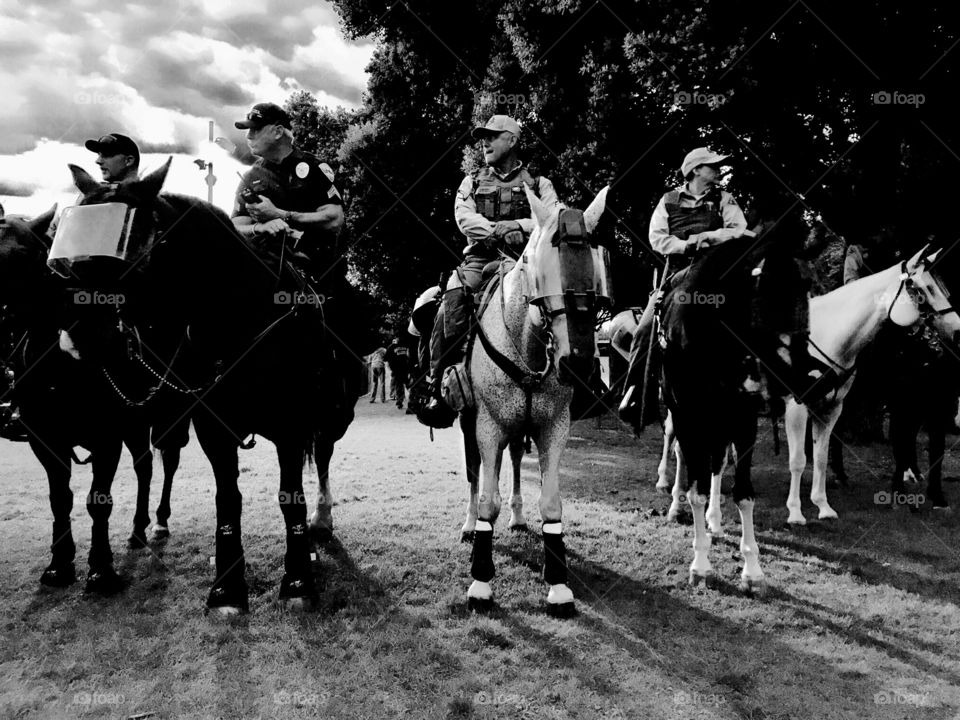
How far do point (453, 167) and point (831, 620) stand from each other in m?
17.5

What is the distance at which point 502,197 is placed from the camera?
5.99 meters

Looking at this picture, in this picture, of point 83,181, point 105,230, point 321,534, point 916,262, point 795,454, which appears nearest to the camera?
point 105,230

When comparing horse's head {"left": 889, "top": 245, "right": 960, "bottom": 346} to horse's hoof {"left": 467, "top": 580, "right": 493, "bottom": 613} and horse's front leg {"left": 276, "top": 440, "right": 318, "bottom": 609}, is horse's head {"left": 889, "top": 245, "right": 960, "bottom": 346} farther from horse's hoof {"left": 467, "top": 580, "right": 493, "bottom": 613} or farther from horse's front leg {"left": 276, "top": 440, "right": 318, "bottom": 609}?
horse's front leg {"left": 276, "top": 440, "right": 318, "bottom": 609}

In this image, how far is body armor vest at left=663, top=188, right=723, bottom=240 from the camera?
6469 mm

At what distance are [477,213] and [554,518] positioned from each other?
2.74 meters

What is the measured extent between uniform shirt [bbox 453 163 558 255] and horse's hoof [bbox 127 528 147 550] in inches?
163

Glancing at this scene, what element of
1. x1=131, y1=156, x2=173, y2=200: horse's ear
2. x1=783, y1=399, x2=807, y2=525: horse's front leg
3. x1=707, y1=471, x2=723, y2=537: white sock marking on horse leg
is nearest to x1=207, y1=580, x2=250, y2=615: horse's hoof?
x1=131, y1=156, x2=173, y2=200: horse's ear

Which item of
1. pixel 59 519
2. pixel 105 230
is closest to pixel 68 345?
pixel 105 230

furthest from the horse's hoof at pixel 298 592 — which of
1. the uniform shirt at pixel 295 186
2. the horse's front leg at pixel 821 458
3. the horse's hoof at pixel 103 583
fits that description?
the horse's front leg at pixel 821 458

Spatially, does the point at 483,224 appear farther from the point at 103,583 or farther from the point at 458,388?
the point at 103,583

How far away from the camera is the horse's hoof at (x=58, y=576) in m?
5.42

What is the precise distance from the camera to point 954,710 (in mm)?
3695

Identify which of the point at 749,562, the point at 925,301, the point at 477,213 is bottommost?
the point at 749,562

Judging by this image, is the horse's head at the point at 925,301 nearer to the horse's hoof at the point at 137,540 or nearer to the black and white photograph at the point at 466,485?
the black and white photograph at the point at 466,485
